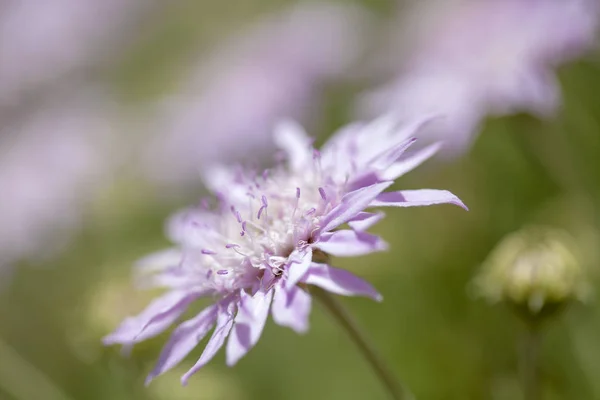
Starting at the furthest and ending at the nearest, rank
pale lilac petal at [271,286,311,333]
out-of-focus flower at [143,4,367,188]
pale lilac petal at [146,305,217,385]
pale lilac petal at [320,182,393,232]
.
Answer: out-of-focus flower at [143,4,367,188]
pale lilac petal at [146,305,217,385]
pale lilac petal at [320,182,393,232]
pale lilac petal at [271,286,311,333]

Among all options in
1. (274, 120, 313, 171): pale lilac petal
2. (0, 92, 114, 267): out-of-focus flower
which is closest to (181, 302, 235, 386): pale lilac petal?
(274, 120, 313, 171): pale lilac petal

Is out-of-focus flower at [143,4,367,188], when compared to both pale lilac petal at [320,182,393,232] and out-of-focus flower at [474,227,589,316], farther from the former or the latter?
pale lilac petal at [320,182,393,232]

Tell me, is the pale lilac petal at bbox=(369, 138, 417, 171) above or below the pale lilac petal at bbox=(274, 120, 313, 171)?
below

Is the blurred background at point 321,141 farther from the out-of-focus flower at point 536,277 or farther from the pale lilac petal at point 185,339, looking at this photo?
the pale lilac petal at point 185,339

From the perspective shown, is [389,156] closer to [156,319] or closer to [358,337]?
[358,337]

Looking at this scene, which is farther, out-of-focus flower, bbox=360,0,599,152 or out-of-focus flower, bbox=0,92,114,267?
out-of-focus flower, bbox=0,92,114,267

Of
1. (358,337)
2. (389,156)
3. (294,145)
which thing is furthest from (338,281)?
(294,145)
